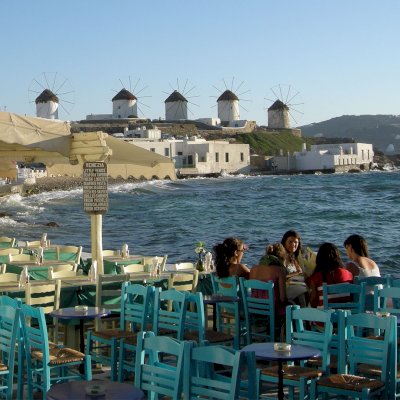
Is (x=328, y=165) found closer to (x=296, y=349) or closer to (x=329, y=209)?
(x=329, y=209)

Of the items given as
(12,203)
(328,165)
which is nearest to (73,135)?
(12,203)

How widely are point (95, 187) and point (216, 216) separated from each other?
36.4 m

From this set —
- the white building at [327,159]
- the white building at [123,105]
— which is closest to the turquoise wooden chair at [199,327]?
the white building at [327,159]

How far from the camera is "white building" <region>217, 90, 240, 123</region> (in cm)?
12656

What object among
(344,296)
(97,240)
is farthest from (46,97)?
(344,296)

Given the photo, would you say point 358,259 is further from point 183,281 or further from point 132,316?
point 132,316

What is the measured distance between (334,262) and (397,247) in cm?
2006

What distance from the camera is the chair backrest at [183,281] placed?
8.09 metres

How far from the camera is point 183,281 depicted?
8266 mm

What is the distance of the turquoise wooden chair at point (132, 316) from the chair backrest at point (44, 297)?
70 centimetres

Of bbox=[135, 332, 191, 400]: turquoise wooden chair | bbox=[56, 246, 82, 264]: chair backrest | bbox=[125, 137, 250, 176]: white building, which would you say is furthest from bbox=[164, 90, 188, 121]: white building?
bbox=[135, 332, 191, 400]: turquoise wooden chair

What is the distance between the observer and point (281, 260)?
7816mm

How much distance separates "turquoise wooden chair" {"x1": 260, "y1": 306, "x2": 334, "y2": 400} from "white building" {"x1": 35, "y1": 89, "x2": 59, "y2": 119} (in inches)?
4368

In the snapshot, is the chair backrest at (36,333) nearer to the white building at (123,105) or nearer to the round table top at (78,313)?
the round table top at (78,313)
